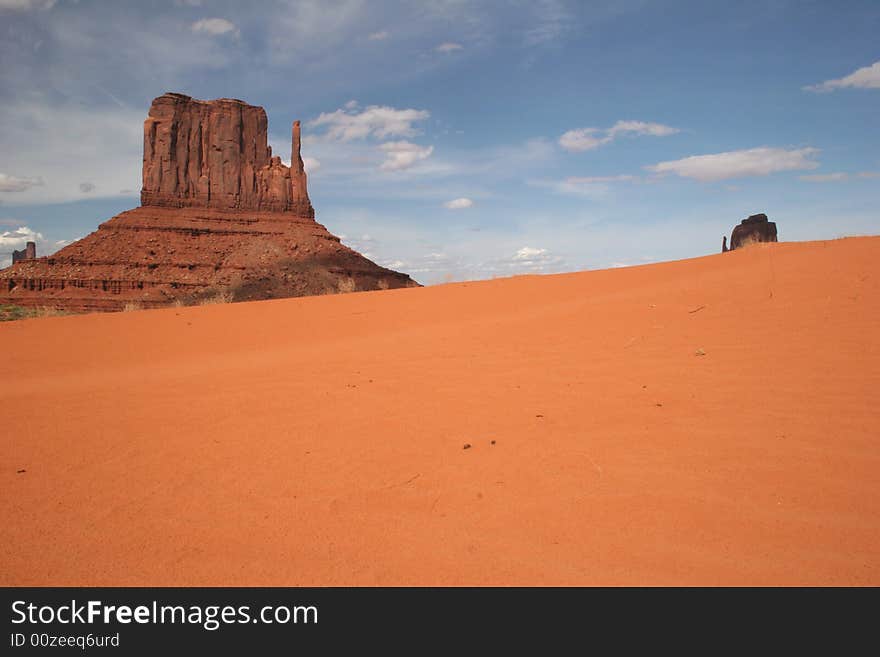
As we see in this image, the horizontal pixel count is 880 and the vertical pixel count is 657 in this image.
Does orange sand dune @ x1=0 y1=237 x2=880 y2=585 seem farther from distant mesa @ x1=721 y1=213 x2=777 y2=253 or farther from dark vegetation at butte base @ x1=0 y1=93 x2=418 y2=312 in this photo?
distant mesa @ x1=721 y1=213 x2=777 y2=253

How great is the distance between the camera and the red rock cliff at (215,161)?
58.8m

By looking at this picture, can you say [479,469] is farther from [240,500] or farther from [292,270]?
[292,270]

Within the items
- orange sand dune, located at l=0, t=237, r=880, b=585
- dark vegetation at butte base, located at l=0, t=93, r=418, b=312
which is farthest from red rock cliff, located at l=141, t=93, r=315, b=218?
orange sand dune, located at l=0, t=237, r=880, b=585

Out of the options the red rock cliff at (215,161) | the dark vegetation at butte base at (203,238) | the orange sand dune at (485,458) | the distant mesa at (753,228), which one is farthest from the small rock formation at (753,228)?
the red rock cliff at (215,161)

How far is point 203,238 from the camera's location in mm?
51969

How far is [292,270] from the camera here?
161 ft

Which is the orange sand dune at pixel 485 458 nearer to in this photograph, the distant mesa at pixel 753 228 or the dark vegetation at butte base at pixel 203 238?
the dark vegetation at butte base at pixel 203 238

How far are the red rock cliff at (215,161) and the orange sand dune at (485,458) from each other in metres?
59.6

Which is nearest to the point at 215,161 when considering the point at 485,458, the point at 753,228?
the point at 753,228

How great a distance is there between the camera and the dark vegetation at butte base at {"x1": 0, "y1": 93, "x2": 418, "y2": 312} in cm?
4319
